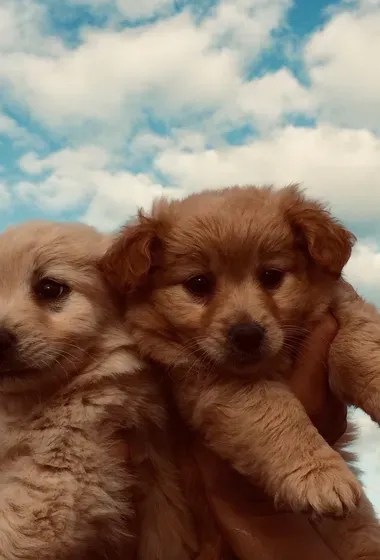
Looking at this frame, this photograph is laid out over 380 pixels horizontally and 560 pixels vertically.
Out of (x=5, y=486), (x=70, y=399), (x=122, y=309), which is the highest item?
(x=122, y=309)

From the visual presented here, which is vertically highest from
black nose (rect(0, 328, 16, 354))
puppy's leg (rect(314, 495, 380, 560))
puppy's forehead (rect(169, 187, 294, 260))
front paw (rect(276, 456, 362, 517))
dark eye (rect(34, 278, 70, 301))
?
puppy's forehead (rect(169, 187, 294, 260))

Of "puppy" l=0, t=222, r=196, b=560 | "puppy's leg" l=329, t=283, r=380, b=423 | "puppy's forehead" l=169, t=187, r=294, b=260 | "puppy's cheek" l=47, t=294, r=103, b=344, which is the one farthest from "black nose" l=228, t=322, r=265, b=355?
"puppy's cheek" l=47, t=294, r=103, b=344

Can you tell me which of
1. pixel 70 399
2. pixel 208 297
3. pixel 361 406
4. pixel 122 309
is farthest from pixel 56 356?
pixel 361 406

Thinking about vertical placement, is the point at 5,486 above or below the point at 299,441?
below

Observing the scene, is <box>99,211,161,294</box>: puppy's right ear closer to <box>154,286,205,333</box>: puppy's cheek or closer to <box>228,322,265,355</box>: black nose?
<box>154,286,205,333</box>: puppy's cheek

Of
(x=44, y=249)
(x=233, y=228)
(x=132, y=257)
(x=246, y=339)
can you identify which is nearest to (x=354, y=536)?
(x=246, y=339)

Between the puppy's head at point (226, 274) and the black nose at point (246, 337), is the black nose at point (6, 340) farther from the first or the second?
the black nose at point (246, 337)

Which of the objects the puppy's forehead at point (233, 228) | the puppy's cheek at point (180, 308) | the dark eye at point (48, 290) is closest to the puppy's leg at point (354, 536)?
the puppy's cheek at point (180, 308)

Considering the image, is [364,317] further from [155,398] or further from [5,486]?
[5,486]
